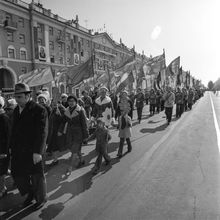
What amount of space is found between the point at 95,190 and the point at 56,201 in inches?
28.2

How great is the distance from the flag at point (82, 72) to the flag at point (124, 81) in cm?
223

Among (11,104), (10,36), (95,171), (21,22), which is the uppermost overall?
(21,22)

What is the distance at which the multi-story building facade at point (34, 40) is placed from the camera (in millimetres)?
33625

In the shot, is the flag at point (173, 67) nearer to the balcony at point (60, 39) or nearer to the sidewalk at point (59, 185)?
the sidewalk at point (59, 185)

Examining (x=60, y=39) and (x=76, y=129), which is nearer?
(x=76, y=129)

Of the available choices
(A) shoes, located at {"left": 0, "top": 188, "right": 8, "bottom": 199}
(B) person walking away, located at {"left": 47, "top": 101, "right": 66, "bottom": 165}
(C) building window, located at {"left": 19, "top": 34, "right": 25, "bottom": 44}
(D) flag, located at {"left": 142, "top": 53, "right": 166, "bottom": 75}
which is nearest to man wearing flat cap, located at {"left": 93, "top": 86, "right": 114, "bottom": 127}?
(B) person walking away, located at {"left": 47, "top": 101, "right": 66, "bottom": 165}

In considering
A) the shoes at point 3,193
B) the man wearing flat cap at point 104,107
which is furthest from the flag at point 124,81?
the shoes at point 3,193

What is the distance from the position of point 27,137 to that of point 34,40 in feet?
124

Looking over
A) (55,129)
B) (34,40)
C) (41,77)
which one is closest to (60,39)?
(34,40)

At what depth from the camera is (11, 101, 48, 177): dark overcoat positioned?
3.55 metres

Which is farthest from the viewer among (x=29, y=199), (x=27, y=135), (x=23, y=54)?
(x=23, y=54)

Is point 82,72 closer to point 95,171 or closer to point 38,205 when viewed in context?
point 95,171

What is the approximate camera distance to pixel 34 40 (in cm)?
3809

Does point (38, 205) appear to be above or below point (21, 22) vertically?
below
